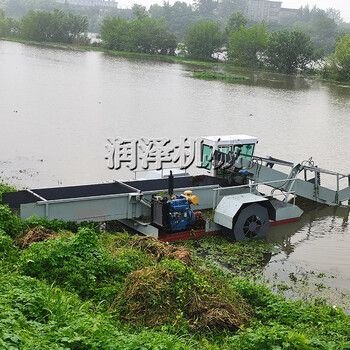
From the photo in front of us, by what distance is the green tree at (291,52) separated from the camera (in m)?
72.9

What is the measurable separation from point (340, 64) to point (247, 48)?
15.8m

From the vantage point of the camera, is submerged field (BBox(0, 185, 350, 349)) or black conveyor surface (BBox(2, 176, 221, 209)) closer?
submerged field (BBox(0, 185, 350, 349))

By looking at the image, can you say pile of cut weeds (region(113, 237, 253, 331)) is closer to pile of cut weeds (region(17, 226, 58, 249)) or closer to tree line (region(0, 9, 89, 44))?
pile of cut weeds (region(17, 226, 58, 249))

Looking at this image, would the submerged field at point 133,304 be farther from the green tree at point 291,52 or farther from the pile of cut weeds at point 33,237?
the green tree at point 291,52

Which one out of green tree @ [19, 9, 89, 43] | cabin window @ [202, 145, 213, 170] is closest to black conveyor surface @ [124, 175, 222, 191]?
cabin window @ [202, 145, 213, 170]

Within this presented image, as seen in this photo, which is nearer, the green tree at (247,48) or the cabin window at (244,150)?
the cabin window at (244,150)

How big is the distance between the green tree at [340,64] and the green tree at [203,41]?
1976cm

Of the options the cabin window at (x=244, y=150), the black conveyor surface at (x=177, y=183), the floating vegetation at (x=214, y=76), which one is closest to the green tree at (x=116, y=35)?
the floating vegetation at (x=214, y=76)

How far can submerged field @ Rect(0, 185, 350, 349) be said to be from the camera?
654 centimetres

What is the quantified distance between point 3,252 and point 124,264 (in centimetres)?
203

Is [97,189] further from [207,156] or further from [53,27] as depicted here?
[53,27]

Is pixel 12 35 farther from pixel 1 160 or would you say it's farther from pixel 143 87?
pixel 1 160

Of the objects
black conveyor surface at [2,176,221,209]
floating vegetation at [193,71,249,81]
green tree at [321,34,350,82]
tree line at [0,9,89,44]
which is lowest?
black conveyor surface at [2,176,221,209]

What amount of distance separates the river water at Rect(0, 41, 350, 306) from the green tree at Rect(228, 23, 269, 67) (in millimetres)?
20177
